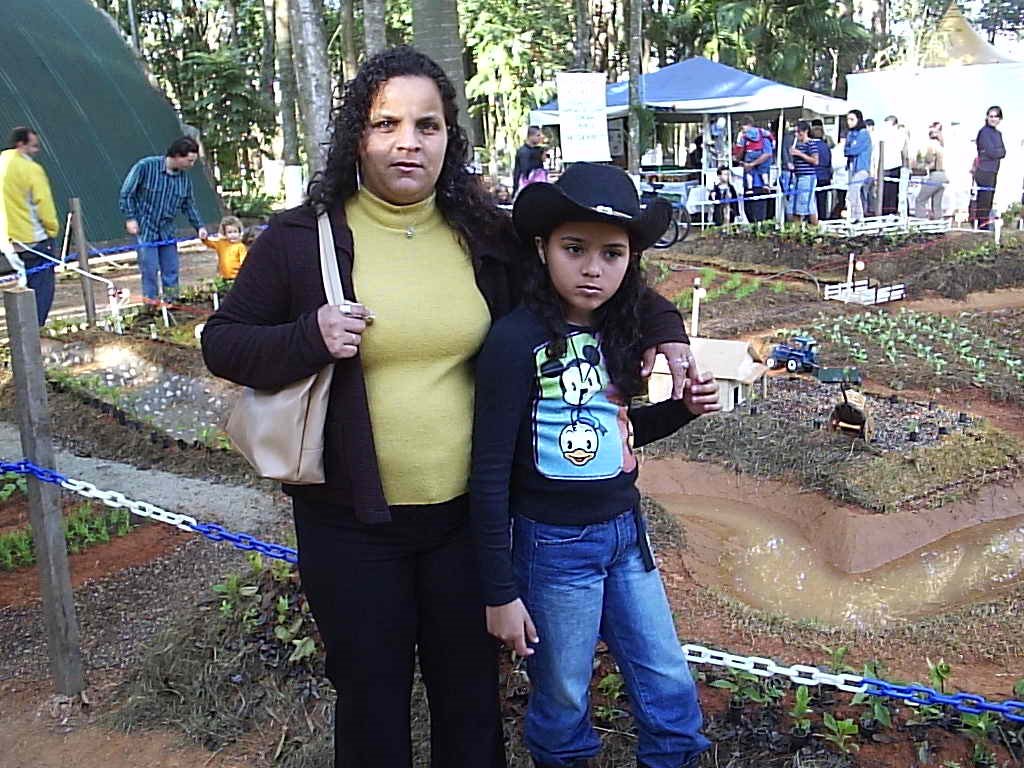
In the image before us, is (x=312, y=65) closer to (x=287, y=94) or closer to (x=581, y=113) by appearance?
(x=581, y=113)

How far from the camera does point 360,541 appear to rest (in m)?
2.17

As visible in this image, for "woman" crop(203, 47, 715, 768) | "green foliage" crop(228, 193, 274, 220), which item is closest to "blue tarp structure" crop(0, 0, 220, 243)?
"green foliage" crop(228, 193, 274, 220)

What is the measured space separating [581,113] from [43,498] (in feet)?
27.9

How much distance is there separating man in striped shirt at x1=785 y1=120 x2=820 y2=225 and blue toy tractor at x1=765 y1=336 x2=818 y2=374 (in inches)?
322

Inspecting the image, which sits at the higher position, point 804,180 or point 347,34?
point 347,34

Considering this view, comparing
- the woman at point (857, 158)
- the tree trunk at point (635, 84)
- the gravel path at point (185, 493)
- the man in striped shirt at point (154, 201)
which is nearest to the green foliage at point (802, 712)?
the gravel path at point (185, 493)

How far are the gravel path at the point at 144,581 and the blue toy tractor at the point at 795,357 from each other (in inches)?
164

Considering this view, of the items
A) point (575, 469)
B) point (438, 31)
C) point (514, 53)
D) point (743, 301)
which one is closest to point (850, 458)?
point (575, 469)

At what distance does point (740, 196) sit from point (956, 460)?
38.6ft

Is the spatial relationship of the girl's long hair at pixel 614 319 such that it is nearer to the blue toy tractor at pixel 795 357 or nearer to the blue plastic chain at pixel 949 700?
the blue plastic chain at pixel 949 700

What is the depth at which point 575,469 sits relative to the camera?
2.22m

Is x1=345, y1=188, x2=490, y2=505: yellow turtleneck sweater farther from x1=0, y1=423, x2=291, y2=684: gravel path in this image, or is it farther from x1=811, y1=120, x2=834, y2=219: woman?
x1=811, y1=120, x2=834, y2=219: woman

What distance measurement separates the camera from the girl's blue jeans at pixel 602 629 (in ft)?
7.38

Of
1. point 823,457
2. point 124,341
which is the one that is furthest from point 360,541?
point 124,341
